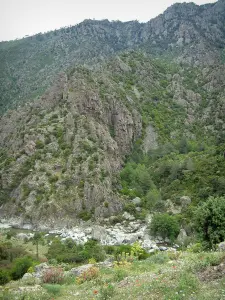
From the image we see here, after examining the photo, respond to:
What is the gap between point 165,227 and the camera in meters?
58.5

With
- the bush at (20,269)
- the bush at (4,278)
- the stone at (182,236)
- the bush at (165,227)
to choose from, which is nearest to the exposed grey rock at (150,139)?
the bush at (165,227)

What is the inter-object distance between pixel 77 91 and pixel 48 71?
86.3m

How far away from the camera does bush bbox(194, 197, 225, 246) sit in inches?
1236

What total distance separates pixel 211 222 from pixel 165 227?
27.3 metres

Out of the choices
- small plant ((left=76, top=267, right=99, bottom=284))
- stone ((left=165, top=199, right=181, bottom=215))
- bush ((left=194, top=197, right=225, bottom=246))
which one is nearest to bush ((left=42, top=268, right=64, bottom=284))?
small plant ((left=76, top=267, right=99, bottom=284))

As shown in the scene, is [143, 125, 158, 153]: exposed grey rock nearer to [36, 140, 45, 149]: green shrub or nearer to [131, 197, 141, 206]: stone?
[131, 197, 141, 206]: stone

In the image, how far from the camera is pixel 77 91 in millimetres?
103562

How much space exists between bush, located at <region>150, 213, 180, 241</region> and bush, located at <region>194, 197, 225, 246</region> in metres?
25.9

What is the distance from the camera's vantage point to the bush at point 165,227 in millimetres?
58400

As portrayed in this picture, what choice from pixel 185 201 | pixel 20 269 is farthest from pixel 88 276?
pixel 185 201

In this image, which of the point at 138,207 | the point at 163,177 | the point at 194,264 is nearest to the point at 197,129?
the point at 163,177

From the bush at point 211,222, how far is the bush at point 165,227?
25882mm

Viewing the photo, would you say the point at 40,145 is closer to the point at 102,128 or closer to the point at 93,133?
the point at 93,133

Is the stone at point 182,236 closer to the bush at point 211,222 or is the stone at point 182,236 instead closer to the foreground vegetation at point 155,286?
the bush at point 211,222
